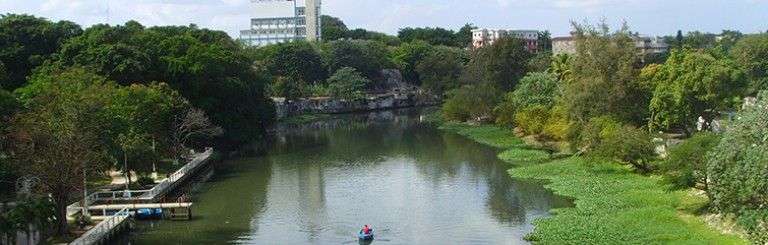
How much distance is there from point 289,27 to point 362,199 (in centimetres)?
14137

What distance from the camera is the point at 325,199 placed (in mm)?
49594

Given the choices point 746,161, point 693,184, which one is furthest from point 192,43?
point 746,161

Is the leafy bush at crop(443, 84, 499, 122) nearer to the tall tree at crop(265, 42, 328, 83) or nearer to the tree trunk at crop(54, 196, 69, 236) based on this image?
the tall tree at crop(265, 42, 328, 83)

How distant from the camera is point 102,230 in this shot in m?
37.8

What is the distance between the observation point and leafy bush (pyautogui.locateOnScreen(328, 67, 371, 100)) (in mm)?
125312

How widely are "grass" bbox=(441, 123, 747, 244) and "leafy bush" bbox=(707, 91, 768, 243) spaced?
4.23m

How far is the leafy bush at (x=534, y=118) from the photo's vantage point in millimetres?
72125

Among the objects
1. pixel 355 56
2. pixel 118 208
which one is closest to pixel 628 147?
pixel 118 208

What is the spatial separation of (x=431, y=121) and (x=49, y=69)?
2145 inches

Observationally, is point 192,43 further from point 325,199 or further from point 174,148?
point 325,199

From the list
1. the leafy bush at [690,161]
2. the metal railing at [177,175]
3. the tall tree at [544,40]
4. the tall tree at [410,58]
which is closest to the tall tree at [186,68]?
the metal railing at [177,175]

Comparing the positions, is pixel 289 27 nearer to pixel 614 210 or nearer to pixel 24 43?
pixel 24 43

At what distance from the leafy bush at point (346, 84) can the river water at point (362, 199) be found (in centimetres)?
4619

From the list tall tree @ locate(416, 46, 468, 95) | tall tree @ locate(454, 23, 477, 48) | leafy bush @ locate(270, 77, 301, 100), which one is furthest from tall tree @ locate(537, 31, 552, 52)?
leafy bush @ locate(270, 77, 301, 100)
